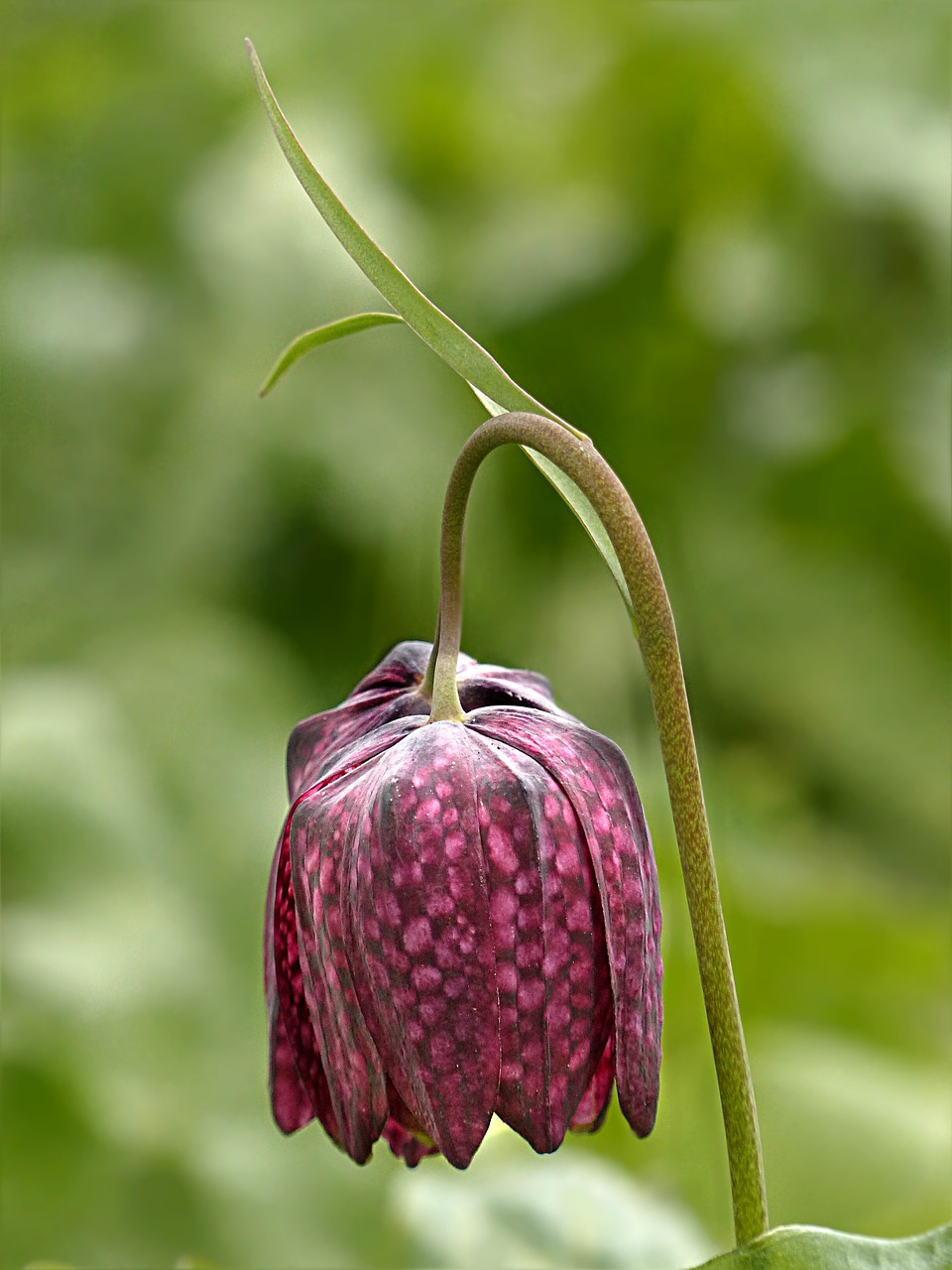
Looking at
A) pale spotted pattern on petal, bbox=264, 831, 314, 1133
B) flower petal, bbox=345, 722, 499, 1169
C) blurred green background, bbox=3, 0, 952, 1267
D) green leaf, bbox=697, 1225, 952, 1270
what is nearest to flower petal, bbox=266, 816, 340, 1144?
pale spotted pattern on petal, bbox=264, 831, 314, 1133

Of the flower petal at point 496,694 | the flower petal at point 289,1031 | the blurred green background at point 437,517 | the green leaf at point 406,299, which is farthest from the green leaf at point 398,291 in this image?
the blurred green background at point 437,517

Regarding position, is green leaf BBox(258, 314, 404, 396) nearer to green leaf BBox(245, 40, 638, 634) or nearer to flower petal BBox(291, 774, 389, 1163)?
green leaf BBox(245, 40, 638, 634)

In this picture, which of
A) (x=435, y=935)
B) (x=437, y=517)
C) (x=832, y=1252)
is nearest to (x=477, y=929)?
(x=435, y=935)

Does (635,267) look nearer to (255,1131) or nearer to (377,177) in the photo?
(377,177)

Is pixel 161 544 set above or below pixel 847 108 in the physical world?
below

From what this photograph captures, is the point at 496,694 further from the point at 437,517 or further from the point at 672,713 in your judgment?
the point at 437,517

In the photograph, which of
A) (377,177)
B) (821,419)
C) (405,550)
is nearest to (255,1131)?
(405,550)

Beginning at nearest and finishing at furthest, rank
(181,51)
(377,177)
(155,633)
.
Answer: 1. (155,633)
2. (377,177)
3. (181,51)
